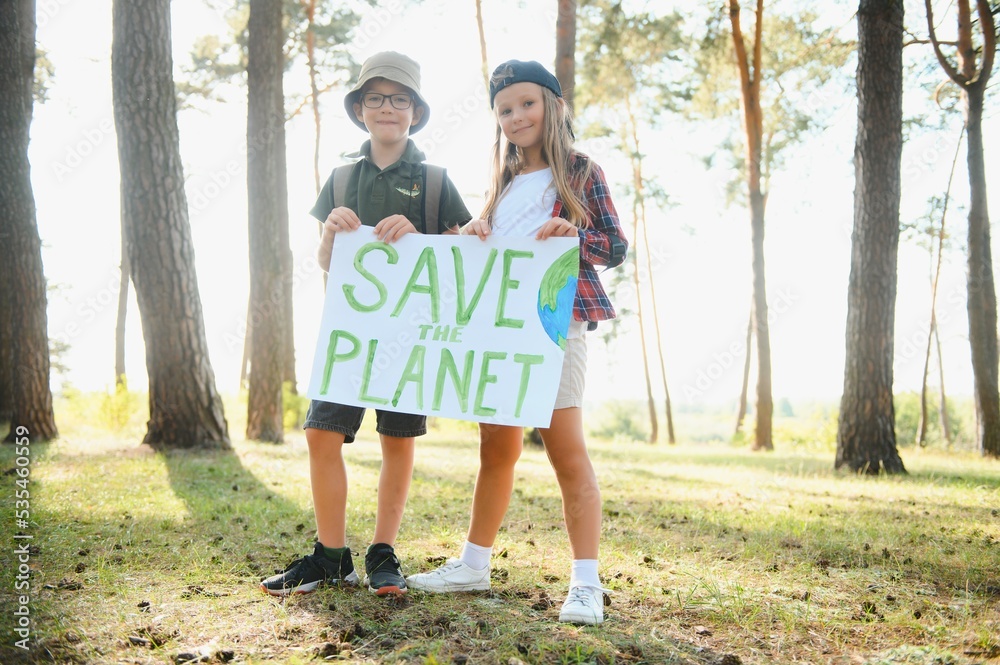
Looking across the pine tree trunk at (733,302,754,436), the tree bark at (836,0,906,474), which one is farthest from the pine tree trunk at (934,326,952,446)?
the tree bark at (836,0,906,474)

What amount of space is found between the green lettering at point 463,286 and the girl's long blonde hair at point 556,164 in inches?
8.7

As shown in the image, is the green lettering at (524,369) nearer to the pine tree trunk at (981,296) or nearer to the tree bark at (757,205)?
the pine tree trunk at (981,296)

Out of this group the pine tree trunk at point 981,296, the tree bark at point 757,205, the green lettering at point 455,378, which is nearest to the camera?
the green lettering at point 455,378

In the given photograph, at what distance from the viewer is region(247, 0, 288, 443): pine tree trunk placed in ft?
29.4

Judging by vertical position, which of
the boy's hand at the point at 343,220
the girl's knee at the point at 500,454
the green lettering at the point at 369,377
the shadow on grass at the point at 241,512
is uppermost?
the boy's hand at the point at 343,220

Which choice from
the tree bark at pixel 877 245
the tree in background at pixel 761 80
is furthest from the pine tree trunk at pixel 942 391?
the tree bark at pixel 877 245

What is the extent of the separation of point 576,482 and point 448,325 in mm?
763

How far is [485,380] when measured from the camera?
2678 millimetres

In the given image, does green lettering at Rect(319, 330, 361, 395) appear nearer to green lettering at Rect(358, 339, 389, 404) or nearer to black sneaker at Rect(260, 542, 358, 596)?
green lettering at Rect(358, 339, 389, 404)

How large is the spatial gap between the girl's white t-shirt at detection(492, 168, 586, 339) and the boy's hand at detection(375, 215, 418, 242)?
35 centimetres

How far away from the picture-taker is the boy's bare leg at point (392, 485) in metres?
2.99

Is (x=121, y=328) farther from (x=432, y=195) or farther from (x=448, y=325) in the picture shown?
(x=448, y=325)

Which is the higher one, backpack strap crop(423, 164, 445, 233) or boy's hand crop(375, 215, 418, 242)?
backpack strap crop(423, 164, 445, 233)

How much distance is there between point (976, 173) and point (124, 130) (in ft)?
36.4
